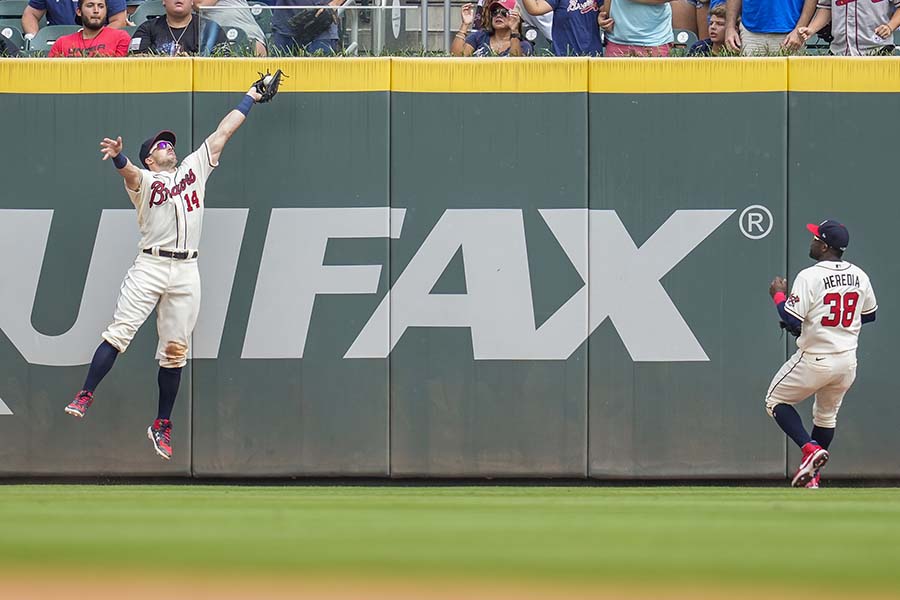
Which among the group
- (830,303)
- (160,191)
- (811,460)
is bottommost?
(811,460)

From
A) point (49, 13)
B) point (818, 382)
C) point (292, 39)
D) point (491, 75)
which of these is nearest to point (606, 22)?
point (491, 75)

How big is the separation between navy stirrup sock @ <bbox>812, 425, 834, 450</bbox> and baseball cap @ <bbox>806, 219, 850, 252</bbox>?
1.13 metres

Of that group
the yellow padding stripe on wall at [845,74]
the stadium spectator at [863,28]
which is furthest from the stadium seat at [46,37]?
the stadium spectator at [863,28]

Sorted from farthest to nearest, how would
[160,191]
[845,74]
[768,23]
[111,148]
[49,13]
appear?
[49,13] < [768,23] < [845,74] < [160,191] < [111,148]

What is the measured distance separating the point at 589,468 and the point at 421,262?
1734 millimetres

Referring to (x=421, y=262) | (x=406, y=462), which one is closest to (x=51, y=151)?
(x=421, y=262)

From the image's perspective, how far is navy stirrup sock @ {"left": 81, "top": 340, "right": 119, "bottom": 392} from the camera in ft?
25.0

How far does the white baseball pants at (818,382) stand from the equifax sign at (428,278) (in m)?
0.63

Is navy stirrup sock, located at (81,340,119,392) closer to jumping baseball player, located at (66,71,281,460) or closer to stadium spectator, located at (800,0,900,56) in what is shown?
jumping baseball player, located at (66,71,281,460)

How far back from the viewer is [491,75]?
817cm

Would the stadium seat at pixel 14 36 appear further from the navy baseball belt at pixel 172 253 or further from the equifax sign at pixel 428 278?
the navy baseball belt at pixel 172 253

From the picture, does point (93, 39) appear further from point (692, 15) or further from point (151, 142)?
point (692, 15)

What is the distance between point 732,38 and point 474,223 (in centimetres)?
218

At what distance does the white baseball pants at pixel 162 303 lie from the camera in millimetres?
7676
